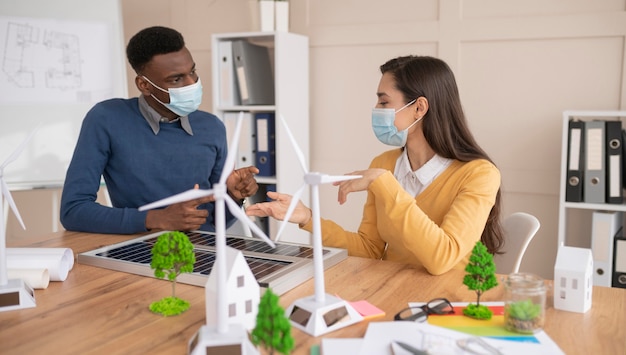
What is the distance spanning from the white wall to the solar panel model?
68.7 inches

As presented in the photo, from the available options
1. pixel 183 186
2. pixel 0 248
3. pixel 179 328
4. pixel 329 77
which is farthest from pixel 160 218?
pixel 329 77

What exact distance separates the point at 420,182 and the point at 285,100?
157 cm

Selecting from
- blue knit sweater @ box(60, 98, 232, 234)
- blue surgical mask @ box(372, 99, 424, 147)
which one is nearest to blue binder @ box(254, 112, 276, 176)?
blue knit sweater @ box(60, 98, 232, 234)

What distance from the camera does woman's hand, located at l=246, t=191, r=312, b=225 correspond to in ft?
5.69

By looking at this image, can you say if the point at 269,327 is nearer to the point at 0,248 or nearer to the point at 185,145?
the point at 0,248

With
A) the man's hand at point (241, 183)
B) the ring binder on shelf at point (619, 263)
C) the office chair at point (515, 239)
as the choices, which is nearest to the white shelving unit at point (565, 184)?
the ring binder on shelf at point (619, 263)

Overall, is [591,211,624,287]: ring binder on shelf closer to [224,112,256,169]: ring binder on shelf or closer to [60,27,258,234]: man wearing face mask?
[60,27,258,234]: man wearing face mask

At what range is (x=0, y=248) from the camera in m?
1.32

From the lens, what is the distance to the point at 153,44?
214cm

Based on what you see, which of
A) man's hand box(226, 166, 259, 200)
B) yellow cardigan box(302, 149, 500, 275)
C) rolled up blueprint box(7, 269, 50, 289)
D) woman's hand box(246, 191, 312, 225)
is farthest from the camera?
man's hand box(226, 166, 259, 200)

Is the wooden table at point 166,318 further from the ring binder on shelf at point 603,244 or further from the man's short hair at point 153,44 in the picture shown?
the ring binder on shelf at point 603,244

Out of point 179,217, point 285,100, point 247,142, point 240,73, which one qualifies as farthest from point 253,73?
point 179,217

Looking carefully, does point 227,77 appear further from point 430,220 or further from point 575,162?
point 430,220

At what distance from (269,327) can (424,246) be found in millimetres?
700
